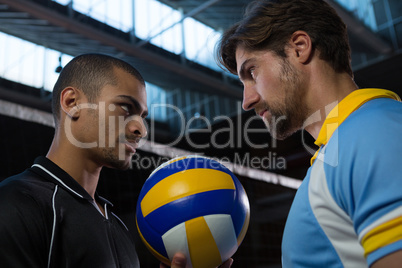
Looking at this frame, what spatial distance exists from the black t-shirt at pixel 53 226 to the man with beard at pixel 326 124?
726 mm

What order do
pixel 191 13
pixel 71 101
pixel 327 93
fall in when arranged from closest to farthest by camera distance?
1. pixel 327 93
2. pixel 71 101
3. pixel 191 13

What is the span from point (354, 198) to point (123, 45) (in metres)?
8.77

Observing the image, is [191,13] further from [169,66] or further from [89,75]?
[89,75]

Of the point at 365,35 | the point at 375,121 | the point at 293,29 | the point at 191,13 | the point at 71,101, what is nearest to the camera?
the point at 375,121

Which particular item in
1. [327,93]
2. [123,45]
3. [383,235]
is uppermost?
[123,45]

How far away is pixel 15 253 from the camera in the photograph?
1.24m

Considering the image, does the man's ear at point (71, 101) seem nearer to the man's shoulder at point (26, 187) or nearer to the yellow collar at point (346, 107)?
the man's shoulder at point (26, 187)

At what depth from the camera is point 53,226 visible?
4.55 feet

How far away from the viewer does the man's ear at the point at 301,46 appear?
1398 millimetres

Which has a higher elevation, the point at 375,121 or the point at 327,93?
the point at 327,93

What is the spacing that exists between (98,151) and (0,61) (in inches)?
361

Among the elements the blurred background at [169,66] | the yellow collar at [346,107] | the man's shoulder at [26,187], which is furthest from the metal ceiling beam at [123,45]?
the yellow collar at [346,107]

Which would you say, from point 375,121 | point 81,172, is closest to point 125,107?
point 81,172

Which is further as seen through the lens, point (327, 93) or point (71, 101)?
point (71, 101)
